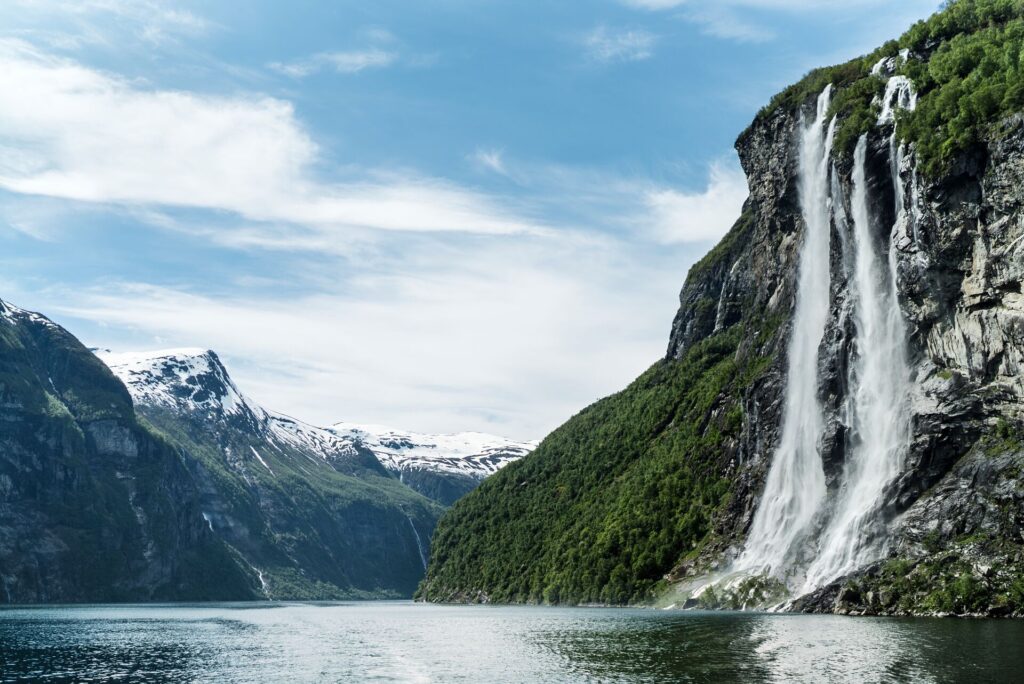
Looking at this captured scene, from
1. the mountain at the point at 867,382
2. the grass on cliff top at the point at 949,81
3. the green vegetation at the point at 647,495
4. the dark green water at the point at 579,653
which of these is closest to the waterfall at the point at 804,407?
the mountain at the point at 867,382

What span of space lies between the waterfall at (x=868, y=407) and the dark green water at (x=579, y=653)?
13314 mm

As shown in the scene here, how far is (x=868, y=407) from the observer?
111 meters

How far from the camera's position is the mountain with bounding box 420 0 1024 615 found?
9025 cm

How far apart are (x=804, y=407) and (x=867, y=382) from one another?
1487 cm

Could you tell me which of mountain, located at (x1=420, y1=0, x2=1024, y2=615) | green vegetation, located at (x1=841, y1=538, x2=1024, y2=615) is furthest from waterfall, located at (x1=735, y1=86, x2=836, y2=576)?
green vegetation, located at (x1=841, y1=538, x2=1024, y2=615)

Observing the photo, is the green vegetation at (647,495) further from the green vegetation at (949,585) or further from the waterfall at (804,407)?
the green vegetation at (949,585)

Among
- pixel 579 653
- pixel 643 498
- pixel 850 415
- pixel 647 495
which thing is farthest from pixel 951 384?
pixel 643 498

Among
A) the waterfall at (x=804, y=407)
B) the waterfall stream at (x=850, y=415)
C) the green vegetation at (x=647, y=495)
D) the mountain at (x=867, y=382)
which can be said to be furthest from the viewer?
the green vegetation at (x=647, y=495)

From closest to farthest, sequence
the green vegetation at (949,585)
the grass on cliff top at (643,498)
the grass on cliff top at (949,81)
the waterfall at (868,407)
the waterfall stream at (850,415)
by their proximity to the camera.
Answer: the green vegetation at (949,585) → the waterfall at (868,407) → the grass on cliff top at (949,81) → the waterfall stream at (850,415) → the grass on cliff top at (643,498)

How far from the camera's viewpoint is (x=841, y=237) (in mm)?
124375

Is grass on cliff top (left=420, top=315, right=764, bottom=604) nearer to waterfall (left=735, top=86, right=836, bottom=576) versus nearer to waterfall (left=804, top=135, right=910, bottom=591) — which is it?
waterfall (left=735, top=86, right=836, bottom=576)

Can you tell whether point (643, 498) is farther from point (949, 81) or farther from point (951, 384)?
point (949, 81)

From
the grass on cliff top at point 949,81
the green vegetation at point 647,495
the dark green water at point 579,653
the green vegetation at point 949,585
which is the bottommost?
the dark green water at point 579,653

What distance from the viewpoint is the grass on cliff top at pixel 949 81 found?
10056cm
